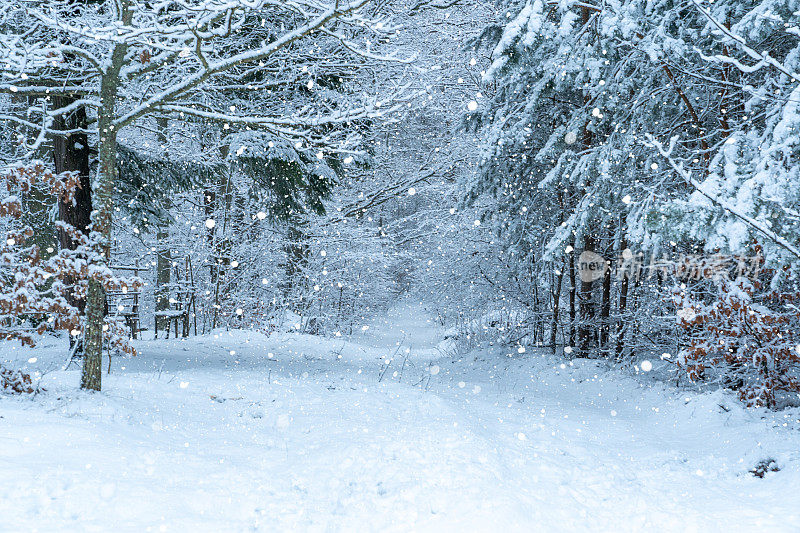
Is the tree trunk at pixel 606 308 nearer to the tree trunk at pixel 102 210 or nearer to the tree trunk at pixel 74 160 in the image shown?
the tree trunk at pixel 102 210

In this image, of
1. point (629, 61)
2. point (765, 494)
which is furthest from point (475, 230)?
point (765, 494)

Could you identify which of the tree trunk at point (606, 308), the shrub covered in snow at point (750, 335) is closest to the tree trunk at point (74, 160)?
the shrub covered in snow at point (750, 335)

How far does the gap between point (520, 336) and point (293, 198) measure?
6.11 meters

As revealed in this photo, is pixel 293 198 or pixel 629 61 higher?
pixel 629 61

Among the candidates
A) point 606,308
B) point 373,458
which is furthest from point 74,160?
point 606,308

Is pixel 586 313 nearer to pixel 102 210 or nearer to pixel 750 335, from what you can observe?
pixel 750 335

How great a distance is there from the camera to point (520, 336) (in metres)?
12.4

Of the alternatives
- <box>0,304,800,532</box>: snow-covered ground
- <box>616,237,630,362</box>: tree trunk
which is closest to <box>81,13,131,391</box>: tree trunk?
<box>0,304,800,532</box>: snow-covered ground

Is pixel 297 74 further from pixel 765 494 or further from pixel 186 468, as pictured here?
pixel 765 494

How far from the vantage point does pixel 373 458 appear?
14.8 feet

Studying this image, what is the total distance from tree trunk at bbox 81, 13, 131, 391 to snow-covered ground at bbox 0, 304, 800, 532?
0.30 meters

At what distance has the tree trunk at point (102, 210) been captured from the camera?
18.1 ft

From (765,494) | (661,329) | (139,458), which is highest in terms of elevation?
(661,329)

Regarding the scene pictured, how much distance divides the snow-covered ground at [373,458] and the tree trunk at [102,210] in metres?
0.30
